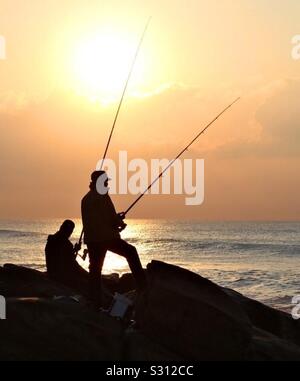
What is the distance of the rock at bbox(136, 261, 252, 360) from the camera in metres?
8.01

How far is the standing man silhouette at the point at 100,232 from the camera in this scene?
8451 millimetres

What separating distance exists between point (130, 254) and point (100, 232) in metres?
0.51

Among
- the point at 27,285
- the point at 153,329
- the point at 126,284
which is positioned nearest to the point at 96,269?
the point at 153,329

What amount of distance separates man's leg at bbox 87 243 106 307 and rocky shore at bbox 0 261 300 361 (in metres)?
0.24

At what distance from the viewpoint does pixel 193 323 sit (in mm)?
8094

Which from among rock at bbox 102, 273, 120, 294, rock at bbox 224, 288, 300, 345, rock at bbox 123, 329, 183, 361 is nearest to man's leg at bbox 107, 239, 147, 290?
rock at bbox 123, 329, 183, 361

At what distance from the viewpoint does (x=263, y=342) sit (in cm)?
861

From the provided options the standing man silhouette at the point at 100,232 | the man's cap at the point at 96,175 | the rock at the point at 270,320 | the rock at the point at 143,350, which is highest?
the man's cap at the point at 96,175

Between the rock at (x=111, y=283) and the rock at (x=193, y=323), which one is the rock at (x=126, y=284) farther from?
the rock at (x=193, y=323)

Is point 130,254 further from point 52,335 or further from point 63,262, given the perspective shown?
point 63,262

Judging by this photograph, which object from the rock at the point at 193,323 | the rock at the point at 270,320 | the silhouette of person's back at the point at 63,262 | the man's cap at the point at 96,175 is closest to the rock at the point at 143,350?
the rock at the point at 193,323
